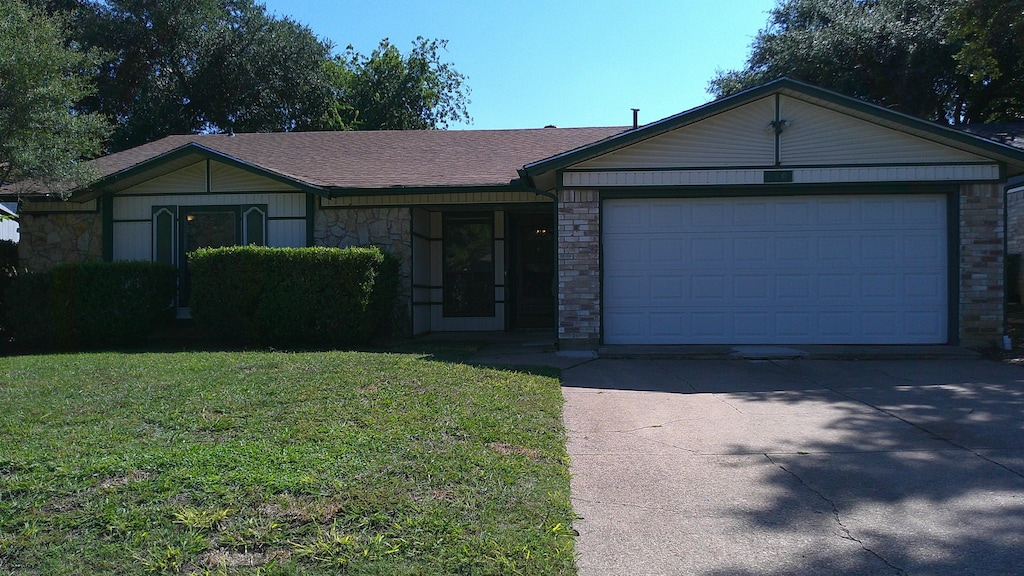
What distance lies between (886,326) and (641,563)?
8668mm

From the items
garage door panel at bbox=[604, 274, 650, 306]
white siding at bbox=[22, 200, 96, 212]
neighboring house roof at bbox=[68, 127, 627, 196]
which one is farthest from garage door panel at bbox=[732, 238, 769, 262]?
white siding at bbox=[22, 200, 96, 212]

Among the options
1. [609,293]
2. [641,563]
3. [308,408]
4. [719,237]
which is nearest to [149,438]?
[308,408]

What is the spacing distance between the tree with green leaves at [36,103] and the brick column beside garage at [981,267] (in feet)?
43.3

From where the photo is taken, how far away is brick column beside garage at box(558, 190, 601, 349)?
11.0 m

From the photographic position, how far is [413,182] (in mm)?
12633

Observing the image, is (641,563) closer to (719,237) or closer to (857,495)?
(857,495)

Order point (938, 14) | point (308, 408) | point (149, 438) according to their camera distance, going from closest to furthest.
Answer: point (149, 438), point (308, 408), point (938, 14)

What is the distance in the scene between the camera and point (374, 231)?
1305 cm

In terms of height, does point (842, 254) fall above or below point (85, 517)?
above

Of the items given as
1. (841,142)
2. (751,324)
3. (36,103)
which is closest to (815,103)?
(841,142)

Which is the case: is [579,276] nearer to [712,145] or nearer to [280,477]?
[712,145]

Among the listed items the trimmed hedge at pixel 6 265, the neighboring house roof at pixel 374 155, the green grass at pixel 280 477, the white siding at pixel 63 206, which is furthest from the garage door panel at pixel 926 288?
the trimmed hedge at pixel 6 265

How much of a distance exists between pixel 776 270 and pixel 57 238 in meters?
12.1

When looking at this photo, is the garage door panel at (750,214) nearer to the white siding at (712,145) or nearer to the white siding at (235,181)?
the white siding at (712,145)
